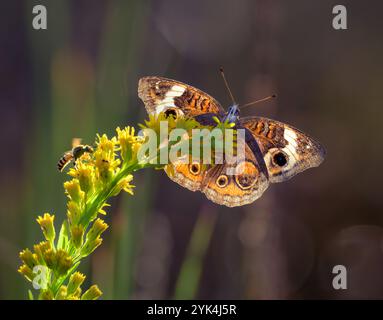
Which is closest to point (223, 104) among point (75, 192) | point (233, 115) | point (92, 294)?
point (233, 115)

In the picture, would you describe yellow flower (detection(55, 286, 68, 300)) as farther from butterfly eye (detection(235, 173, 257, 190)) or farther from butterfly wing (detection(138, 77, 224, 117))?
butterfly eye (detection(235, 173, 257, 190))

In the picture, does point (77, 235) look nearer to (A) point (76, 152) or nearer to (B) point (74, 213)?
(B) point (74, 213)

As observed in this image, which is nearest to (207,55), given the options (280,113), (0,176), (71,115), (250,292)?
(280,113)

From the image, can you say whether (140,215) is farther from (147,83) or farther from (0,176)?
(0,176)

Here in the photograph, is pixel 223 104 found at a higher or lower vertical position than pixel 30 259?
higher

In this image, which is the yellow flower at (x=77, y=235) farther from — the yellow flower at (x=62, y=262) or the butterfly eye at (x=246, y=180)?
the butterfly eye at (x=246, y=180)

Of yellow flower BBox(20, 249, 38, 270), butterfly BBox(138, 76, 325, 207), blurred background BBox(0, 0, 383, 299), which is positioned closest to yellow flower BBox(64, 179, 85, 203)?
yellow flower BBox(20, 249, 38, 270)
